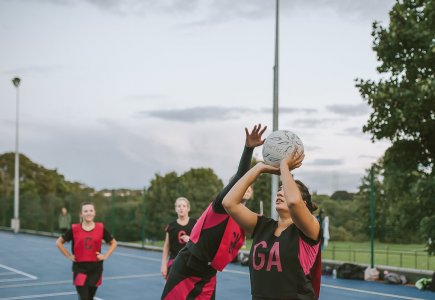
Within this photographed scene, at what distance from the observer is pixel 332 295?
12352mm

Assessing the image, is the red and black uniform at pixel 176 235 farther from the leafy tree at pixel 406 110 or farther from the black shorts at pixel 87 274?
the leafy tree at pixel 406 110

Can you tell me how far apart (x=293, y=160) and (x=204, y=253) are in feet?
4.77

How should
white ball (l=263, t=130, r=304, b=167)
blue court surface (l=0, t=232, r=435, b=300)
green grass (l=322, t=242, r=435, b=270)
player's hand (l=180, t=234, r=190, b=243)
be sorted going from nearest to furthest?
white ball (l=263, t=130, r=304, b=167) < player's hand (l=180, t=234, r=190, b=243) < blue court surface (l=0, t=232, r=435, b=300) < green grass (l=322, t=242, r=435, b=270)

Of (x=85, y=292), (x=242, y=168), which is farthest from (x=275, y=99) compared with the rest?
(x=242, y=168)

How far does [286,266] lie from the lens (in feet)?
11.7

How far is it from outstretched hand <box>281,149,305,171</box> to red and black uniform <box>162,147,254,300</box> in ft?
2.88

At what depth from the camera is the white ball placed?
3963 mm

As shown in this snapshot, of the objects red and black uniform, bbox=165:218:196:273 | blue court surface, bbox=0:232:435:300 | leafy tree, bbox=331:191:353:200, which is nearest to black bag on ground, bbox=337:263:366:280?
blue court surface, bbox=0:232:435:300

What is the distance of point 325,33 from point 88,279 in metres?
10.3

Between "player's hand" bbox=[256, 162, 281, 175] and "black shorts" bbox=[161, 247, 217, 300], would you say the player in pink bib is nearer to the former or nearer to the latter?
"player's hand" bbox=[256, 162, 281, 175]

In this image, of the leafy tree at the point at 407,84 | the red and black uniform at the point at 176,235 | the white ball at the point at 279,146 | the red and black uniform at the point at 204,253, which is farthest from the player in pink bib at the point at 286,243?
the leafy tree at the point at 407,84

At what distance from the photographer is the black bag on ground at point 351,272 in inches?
582

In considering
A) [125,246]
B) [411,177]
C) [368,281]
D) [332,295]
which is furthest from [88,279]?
[125,246]

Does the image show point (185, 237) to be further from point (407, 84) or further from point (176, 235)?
point (407, 84)
